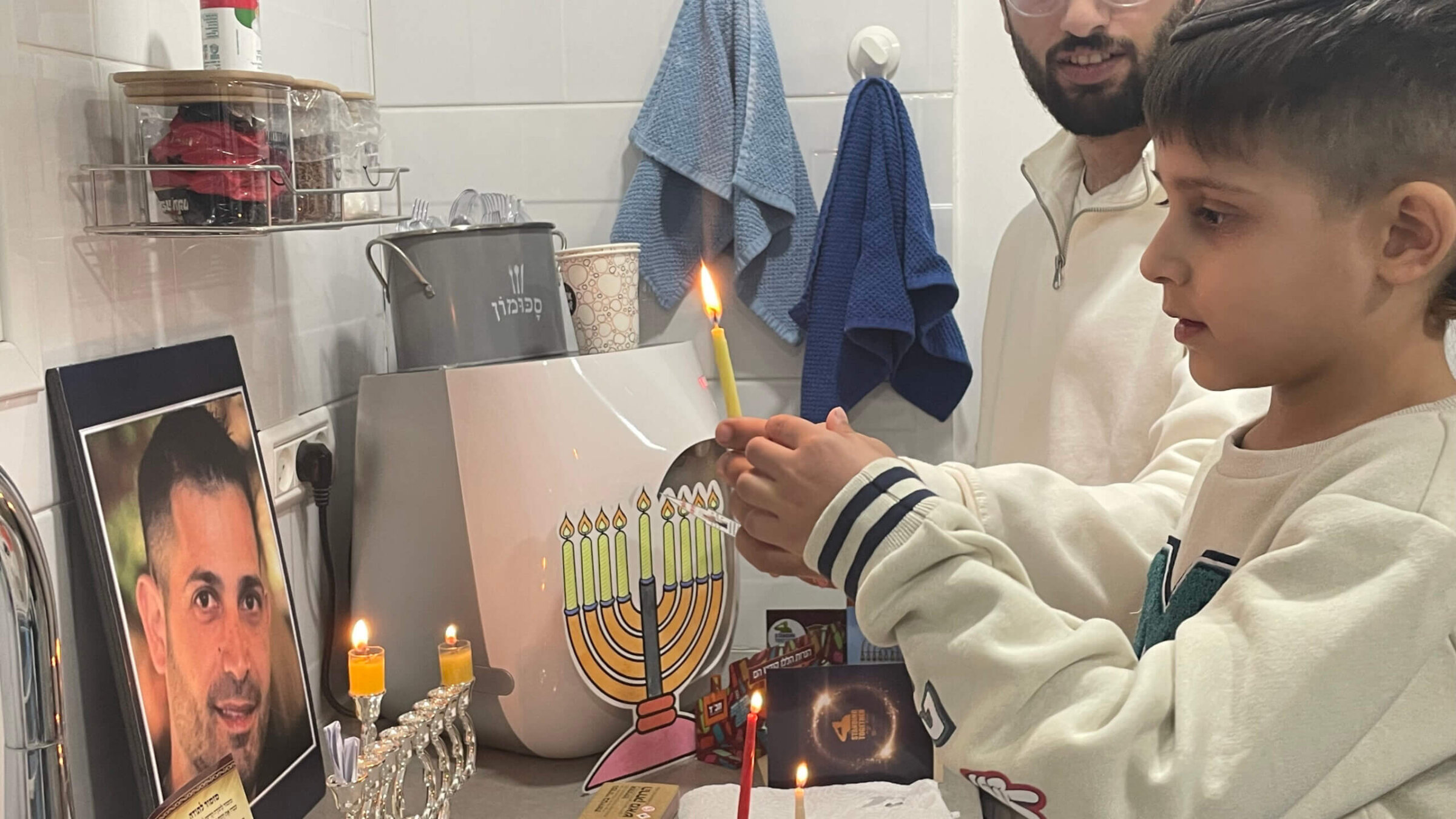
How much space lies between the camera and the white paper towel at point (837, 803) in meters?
1.22

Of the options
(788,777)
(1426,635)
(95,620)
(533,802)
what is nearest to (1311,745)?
(1426,635)

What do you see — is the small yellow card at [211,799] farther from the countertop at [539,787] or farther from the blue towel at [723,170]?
the blue towel at [723,170]

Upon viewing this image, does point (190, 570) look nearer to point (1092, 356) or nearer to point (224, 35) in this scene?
point (224, 35)

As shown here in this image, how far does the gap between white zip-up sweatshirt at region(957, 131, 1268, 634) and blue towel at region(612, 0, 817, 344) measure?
1.10 ft

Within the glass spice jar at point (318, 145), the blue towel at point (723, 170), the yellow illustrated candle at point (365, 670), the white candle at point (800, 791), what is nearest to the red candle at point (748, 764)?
the white candle at point (800, 791)

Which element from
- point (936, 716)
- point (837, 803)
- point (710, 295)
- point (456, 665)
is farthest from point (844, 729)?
point (710, 295)

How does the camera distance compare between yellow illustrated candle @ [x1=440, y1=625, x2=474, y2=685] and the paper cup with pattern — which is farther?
the paper cup with pattern

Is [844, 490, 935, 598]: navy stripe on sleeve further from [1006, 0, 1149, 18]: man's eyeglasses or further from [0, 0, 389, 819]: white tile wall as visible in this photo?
[1006, 0, 1149, 18]: man's eyeglasses

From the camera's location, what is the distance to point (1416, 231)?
2.48 ft

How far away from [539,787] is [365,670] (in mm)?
378

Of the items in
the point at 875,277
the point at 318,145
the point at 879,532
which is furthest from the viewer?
the point at 875,277

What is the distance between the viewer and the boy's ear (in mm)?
743

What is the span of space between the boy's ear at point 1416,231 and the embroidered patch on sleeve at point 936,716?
14.6 inches

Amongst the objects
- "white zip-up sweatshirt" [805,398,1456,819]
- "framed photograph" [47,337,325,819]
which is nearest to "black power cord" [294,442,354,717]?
"framed photograph" [47,337,325,819]
